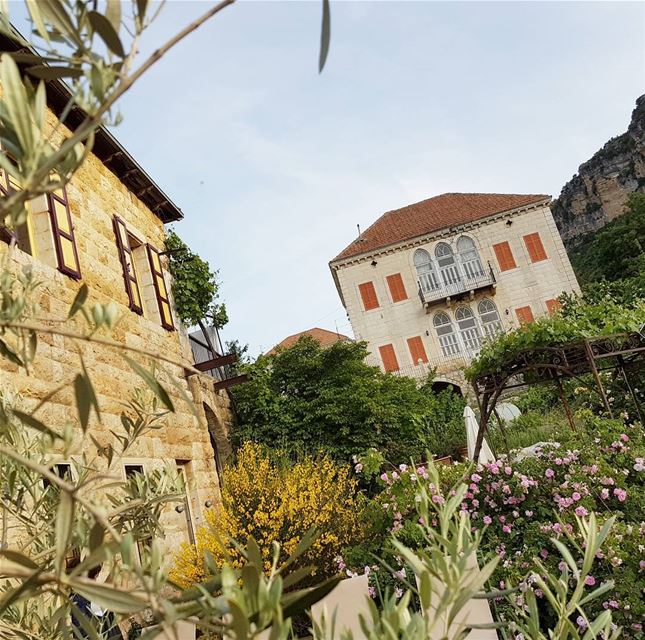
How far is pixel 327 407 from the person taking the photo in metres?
11.4

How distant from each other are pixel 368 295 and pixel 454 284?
3.30m

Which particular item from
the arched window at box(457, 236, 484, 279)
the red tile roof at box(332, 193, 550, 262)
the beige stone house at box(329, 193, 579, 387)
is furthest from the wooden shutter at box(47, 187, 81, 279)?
the arched window at box(457, 236, 484, 279)

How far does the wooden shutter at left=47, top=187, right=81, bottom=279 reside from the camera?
5.25 meters

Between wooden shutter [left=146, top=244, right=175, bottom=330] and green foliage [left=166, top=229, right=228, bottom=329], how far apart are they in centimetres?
60

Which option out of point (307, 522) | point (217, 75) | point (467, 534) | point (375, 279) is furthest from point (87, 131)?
point (375, 279)

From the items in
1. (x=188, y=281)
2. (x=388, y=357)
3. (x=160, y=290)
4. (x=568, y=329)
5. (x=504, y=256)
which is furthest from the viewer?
(x=504, y=256)

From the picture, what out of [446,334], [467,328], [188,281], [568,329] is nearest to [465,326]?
[467,328]

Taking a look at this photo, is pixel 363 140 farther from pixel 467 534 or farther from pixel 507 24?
pixel 467 534

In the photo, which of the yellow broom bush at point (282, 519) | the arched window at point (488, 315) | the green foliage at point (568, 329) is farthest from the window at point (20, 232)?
the arched window at point (488, 315)

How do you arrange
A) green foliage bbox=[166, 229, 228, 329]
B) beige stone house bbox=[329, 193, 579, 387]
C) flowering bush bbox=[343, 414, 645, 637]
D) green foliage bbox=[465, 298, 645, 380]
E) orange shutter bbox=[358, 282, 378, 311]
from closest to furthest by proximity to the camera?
1. flowering bush bbox=[343, 414, 645, 637]
2. green foliage bbox=[465, 298, 645, 380]
3. green foliage bbox=[166, 229, 228, 329]
4. beige stone house bbox=[329, 193, 579, 387]
5. orange shutter bbox=[358, 282, 378, 311]

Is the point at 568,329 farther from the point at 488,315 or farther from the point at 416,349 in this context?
the point at 488,315

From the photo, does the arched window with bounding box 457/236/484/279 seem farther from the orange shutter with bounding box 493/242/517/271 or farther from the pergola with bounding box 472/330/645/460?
the pergola with bounding box 472/330/645/460

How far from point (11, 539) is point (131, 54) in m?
3.79

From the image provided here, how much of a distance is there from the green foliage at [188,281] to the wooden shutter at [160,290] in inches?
23.5
